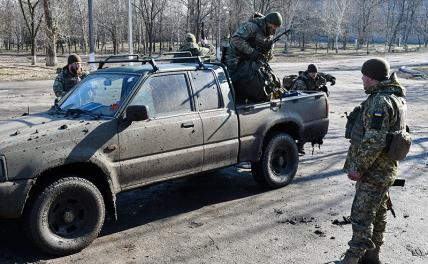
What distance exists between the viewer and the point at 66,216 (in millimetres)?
4648

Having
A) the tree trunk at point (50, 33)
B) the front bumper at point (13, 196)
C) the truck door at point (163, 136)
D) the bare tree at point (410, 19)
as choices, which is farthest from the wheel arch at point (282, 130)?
the bare tree at point (410, 19)

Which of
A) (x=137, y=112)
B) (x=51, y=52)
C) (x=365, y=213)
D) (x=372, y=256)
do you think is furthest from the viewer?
(x=51, y=52)

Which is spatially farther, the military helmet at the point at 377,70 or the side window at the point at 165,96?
the side window at the point at 165,96

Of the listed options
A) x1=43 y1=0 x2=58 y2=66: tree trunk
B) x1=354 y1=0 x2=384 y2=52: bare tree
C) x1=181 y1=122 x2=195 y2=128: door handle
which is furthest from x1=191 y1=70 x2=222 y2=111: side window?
x1=354 y1=0 x2=384 y2=52: bare tree

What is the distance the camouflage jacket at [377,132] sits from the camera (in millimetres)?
3900

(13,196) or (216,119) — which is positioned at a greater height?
(216,119)

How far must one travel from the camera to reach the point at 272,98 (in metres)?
6.77

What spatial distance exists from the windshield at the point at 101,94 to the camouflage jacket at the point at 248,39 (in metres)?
1.93

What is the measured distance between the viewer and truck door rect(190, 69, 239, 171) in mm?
5775

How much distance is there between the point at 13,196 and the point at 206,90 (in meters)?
2.68

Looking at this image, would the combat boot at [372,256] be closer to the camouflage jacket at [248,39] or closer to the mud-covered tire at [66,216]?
the mud-covered tire at [66,216]

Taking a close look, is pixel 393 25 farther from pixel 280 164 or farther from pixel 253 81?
pixel 253 81

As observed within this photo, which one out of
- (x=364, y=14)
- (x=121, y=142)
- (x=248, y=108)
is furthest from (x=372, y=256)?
(x=364, y=14)

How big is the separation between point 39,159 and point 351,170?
2.85 meters
